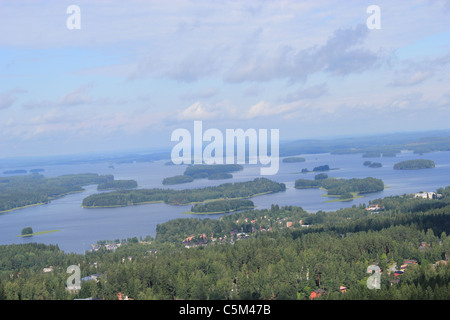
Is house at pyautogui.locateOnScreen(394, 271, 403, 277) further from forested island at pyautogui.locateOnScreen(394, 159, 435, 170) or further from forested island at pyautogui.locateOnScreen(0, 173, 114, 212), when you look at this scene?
forested island at pyautogui.locateOnScreen(394, 159, 435, 170)

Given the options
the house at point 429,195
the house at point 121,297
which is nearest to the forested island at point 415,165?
the house at point 429,195

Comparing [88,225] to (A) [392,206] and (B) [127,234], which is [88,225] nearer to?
(B) [127,234]

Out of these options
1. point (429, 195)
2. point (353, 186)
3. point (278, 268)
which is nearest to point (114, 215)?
point (353, 186)

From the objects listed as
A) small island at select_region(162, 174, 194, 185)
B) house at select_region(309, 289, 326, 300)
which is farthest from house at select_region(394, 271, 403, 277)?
small island at select_region(162, 174, 194, 185)

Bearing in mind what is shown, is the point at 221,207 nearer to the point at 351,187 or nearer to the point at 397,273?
the point at 351,187
